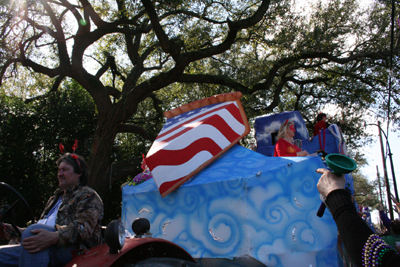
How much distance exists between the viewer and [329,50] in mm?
11469

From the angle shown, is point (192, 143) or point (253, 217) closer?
point (253, 217)

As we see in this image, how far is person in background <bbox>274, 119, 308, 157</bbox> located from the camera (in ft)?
16.7

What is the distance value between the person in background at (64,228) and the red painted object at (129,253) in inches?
7.6

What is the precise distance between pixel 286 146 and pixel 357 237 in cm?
398

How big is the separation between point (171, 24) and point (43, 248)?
10.5 m

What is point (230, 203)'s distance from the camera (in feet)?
11.8

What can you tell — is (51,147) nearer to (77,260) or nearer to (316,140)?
(316,140)

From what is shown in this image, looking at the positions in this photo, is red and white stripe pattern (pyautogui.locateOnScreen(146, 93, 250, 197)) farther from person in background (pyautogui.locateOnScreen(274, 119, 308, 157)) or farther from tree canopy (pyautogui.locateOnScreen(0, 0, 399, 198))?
tree canopy (pyautogui.locateOnScreen(0, 0, 399, 198))

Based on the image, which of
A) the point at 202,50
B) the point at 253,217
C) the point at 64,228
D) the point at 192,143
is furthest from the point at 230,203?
the point at 202,50

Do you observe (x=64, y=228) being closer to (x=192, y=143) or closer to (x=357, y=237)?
(x=357, y=237)

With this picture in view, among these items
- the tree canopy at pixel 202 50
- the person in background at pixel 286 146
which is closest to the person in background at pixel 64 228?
the person in background at pixel 286 146

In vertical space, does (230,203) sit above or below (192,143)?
below

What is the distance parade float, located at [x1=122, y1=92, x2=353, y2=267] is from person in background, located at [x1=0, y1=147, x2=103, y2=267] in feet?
4.26

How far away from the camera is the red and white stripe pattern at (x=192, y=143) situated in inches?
157
